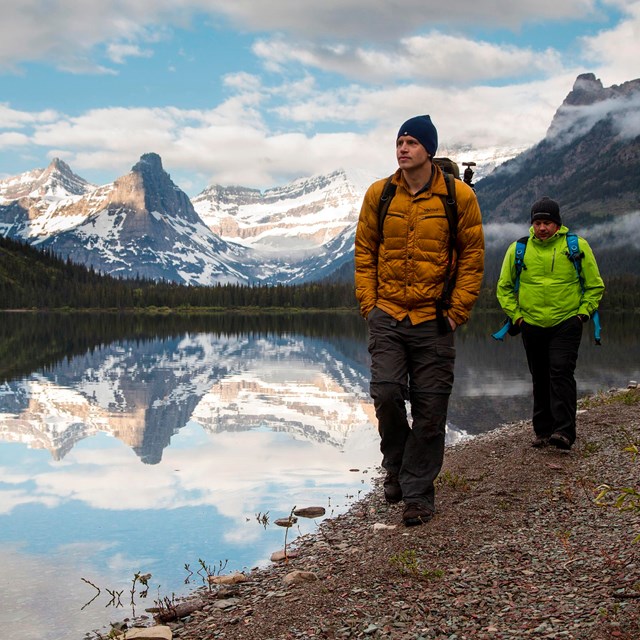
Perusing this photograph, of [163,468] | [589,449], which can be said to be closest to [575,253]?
[589,449]

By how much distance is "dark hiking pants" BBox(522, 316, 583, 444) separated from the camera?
1237cm

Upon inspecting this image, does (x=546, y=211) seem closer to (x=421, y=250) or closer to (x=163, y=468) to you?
(x=421, y=250)

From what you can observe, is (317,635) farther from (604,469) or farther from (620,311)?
(620,311)

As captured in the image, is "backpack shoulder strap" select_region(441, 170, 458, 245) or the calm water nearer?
"backpack shoulder strap" select_region(441, 170, 458, 245)

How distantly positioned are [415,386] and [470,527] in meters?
1.79

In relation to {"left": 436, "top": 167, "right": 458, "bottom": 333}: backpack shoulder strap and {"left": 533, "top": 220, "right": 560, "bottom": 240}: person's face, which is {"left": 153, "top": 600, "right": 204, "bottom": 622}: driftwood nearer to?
{"left": 436, "top": 167, "right": 458, "bottom": 333}: backpack shoulder strap

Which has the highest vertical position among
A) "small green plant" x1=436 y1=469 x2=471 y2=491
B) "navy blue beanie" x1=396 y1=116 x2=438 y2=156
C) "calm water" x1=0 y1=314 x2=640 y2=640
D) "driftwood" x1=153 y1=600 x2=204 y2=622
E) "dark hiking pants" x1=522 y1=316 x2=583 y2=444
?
"navy blue beanie" x1=396 y1=116 x2=438 y2=156

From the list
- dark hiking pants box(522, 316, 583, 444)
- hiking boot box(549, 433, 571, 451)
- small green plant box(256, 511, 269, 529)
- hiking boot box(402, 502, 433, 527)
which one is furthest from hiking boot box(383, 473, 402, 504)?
dark hiking pants box(522, 316, 583, 444)

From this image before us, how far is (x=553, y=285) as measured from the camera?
12414 millimetres

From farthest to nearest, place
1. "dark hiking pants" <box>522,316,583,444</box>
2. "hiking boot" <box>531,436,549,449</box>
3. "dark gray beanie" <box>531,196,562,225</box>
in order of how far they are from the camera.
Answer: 1. "hiking boot" <box>531,436,549,449</box>
2. "dark hiking pants" <box>522,316,583,444</box>
3. "dark gray beanie" <box>531,196,562,225</box>

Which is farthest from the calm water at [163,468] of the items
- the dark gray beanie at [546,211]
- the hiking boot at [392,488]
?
the dark gray beanie at [546,211]

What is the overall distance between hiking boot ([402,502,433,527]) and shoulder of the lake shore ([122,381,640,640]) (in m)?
0.16

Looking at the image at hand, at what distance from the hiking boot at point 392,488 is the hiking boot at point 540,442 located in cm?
369

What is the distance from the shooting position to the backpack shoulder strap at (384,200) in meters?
9.29
